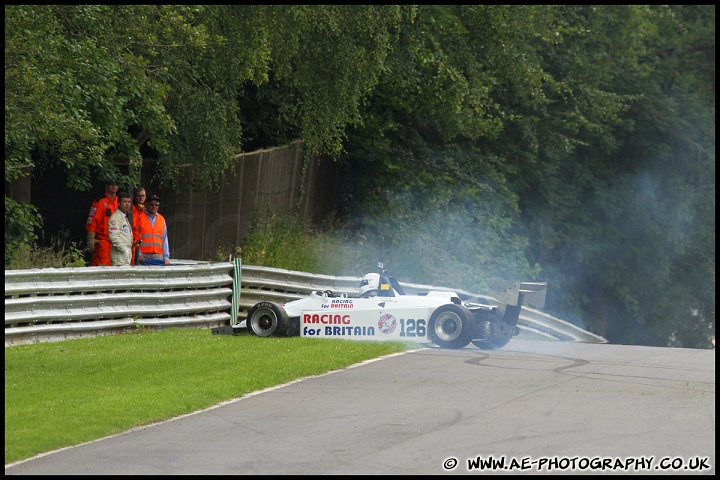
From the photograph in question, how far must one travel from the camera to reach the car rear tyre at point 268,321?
55.7 feet

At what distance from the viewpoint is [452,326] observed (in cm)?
1648

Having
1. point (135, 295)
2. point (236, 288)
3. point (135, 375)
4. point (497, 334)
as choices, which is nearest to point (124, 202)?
point (135, 295)

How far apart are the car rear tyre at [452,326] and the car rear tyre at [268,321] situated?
217cm

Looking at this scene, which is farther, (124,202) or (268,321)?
(124,202)

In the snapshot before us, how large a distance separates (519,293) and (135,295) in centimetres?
595

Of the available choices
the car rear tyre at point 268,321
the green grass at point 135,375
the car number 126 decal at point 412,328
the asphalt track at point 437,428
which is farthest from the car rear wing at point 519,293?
the car rear tyre at point 268,321

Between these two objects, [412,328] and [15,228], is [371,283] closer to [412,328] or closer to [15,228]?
[412,328]

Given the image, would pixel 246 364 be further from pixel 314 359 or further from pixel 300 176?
pixel 300 176

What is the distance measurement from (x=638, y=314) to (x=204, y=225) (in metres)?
20.1

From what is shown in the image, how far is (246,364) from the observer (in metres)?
14.0

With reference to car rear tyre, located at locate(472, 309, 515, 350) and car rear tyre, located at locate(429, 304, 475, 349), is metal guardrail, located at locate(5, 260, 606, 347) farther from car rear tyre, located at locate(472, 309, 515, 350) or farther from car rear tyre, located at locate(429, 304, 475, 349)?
car rear tyre, located at locate(429, 304, 475, 349)

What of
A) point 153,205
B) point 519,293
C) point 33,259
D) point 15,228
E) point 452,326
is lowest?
point 452,326

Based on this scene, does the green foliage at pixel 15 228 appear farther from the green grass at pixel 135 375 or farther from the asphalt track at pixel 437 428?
the asphalt track at pixel 437 428

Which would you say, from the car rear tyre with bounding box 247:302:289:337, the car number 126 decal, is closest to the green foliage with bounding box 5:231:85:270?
the car rear tyre with bounding box 247:302:289:337
